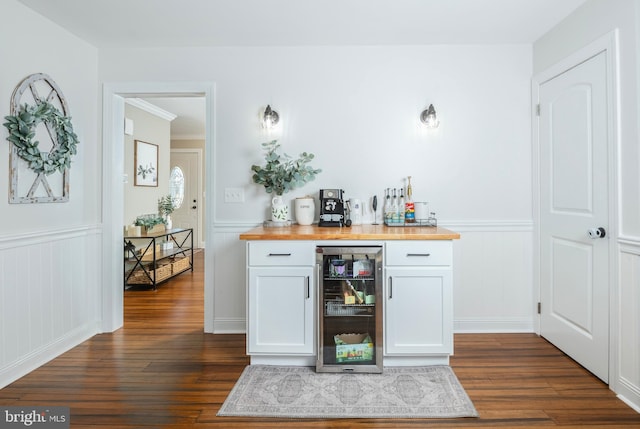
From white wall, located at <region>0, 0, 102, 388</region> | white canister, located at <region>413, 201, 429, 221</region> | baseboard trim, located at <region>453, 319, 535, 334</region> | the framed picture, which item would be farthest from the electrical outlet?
the framed picture

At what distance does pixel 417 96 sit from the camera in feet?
10.1

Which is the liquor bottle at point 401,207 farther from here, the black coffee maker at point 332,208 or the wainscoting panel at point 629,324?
the wainscoting panel at point 629,324

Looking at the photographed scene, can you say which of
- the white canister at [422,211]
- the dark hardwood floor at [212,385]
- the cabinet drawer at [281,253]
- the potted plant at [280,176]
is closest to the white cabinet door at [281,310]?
the cabinet drawer at [281,253]

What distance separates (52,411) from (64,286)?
1056 mm

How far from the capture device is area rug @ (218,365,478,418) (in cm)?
196

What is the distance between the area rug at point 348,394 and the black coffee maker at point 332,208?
103 cm

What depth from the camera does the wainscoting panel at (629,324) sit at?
78.7 inches

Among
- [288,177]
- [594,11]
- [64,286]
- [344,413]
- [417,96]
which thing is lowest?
[344,413]

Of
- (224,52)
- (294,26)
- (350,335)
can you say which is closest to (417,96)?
(294,26)

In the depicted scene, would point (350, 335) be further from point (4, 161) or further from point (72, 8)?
point (72, 8)

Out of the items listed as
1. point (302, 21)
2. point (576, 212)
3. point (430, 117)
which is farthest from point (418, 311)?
point (302, 21)

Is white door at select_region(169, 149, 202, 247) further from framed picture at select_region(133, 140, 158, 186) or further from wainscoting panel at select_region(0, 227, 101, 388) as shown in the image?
wainscoting panel at select_region(0, 227, 101, 388)

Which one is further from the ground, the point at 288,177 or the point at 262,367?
the point at 288,177

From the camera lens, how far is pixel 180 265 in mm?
5406
